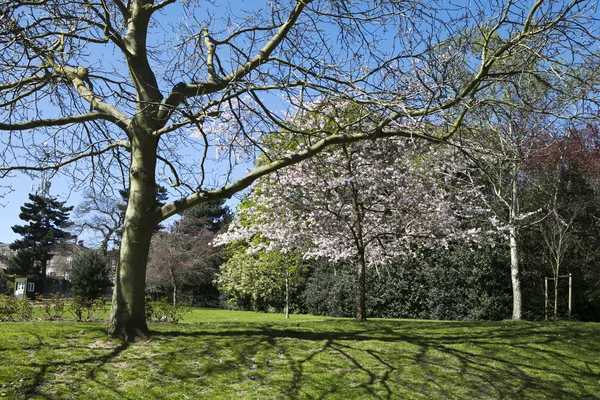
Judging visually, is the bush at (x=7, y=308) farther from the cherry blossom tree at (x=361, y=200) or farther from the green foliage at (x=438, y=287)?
the green foliage at (x=438, y=287)

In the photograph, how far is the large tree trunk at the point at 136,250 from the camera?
7.29 metres

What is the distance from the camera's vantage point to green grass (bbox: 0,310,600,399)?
582cm

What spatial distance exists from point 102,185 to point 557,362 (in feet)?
28.2

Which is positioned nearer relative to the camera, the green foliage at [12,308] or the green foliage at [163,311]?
the green foliage at [12,308]

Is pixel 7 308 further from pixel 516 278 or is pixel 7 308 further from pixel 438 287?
pixel 516 278

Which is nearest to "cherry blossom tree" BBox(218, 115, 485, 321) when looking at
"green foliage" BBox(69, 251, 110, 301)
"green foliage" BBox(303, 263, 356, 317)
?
"green foliage" BBox(303, 263, 356, 317)

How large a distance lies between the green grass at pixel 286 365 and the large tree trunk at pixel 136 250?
29 centimetres

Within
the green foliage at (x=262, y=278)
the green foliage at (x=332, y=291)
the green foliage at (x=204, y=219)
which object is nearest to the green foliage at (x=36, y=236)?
the green foliage at (x=204, y=219)

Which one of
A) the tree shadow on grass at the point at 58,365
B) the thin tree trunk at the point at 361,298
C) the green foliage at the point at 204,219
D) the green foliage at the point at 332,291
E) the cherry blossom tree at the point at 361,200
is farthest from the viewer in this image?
the green foliage at the point at 204,219

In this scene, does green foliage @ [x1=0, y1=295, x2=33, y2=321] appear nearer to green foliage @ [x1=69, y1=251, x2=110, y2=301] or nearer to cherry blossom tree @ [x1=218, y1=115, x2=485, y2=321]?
cherry blossom tree @ [x1=218, y1=115, x2=485, y2=321]

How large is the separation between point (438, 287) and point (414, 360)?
35.6 ft

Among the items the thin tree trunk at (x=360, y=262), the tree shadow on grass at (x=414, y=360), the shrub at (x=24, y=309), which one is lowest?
the tree shadow on grass at (x=414, y=360)

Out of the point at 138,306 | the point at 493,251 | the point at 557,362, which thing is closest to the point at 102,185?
the point at 138,306

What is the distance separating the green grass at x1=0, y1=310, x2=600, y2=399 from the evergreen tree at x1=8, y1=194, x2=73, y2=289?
36.8 metres
